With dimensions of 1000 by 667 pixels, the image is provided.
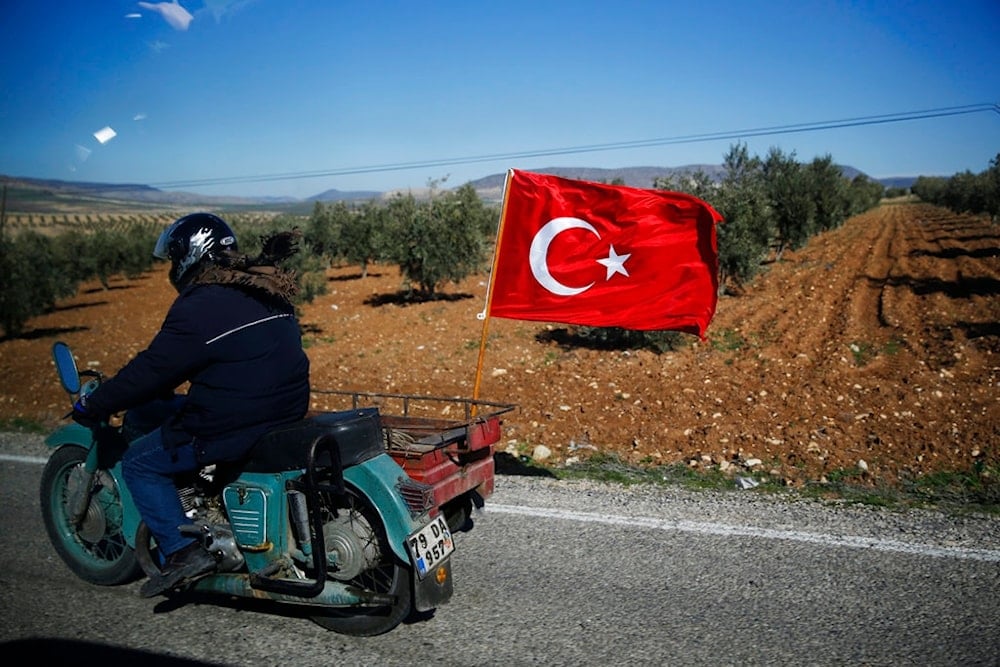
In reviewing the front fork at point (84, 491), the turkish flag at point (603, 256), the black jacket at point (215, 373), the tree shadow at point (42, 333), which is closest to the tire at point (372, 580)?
the black jacket at point (215, 373)

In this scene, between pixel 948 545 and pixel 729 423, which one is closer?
pixel 948 545

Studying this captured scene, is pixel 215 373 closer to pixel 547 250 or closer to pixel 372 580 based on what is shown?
pixel 372 580

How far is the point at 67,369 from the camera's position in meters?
4.03

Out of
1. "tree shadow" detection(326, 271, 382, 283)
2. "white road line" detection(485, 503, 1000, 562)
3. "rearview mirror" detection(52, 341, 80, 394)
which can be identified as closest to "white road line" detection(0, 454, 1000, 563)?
"white road line" detection(485, 503, 1000, 562)

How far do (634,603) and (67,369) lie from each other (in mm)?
3464

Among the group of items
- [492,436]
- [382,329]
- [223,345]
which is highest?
[223,345]

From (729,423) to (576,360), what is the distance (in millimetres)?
4417

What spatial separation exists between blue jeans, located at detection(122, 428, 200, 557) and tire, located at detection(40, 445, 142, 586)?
635 millimetres

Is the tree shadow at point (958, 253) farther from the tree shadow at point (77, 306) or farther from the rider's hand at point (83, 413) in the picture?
the tree shadow at point (77, 306)

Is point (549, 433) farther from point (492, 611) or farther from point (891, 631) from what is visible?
point (891, 631)

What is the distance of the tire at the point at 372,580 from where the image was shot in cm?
364

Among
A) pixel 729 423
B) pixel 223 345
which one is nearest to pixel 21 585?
pixel 223 345

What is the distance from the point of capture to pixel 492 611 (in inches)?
155

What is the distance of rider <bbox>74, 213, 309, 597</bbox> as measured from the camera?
3607mm
